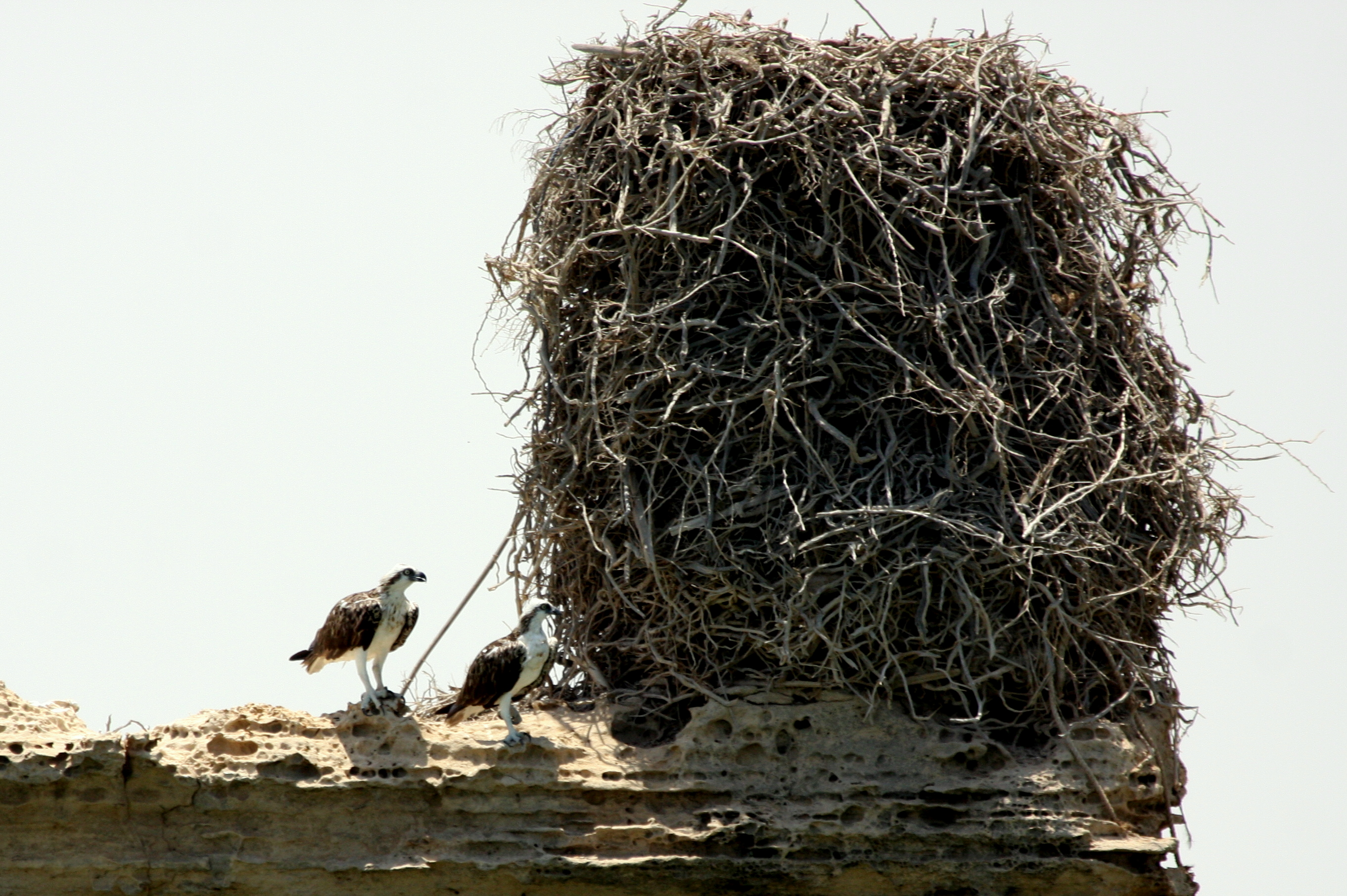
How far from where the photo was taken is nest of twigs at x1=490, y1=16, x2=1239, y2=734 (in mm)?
8195

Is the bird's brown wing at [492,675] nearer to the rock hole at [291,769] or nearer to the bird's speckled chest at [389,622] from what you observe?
the bird's speckled chest at [389,622]

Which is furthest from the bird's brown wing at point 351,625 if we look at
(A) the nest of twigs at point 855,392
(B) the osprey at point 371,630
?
(A) the nest of twigs at point 855,392

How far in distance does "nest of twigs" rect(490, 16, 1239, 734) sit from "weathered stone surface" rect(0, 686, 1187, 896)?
0.33 meters

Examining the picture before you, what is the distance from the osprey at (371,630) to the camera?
773 cm

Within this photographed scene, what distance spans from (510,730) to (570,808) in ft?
1.65

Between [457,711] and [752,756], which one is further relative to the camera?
[752,756]

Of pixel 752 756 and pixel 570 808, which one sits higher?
pixel 752 756

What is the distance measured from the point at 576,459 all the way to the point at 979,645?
7.79 ft

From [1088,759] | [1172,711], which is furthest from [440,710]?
[1172,711]

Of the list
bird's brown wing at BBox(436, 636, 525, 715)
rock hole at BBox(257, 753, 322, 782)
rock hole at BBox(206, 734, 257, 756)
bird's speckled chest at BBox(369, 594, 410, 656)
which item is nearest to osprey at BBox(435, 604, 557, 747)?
bird's brown wing at BBox(436, 636, 525, 715)

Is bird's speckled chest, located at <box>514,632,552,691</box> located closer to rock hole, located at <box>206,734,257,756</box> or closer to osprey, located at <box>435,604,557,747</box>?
osprey, located at <box>435,604,557,747</box>

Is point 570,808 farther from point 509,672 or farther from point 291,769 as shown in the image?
point 291,769

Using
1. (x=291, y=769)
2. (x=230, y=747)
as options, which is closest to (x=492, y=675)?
(x=291, y=769)

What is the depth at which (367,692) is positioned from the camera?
25.8ft
